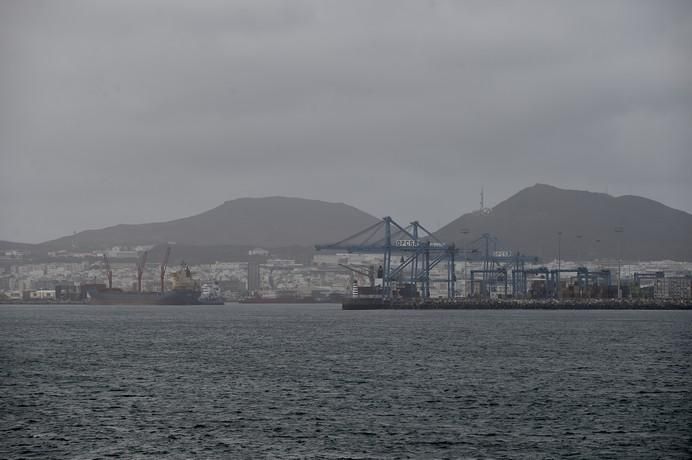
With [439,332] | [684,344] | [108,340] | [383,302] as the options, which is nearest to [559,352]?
[684,344]

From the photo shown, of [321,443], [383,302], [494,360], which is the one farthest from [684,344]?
[383,302]

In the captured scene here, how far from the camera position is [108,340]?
90.4 meters

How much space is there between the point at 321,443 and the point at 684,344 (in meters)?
54.0

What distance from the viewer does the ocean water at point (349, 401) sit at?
33.6m

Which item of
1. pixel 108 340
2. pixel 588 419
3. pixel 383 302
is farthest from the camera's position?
pixel 383 302

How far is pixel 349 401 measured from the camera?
4400 cm

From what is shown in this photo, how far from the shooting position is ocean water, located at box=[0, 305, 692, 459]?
3362 centimetres

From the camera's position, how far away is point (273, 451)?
32.7m

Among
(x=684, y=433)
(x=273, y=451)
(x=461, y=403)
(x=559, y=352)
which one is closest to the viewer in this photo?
(x=273, y=451)

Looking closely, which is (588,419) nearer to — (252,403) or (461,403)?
(461,403)

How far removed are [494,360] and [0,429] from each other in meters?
34.4

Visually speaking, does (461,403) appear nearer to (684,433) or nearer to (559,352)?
(684,433)

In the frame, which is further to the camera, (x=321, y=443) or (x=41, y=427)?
(x=41, y=427)

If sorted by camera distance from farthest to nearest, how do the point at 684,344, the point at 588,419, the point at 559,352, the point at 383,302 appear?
the point at 383,302 → the point at 684,344 → the point at 559,352 → the point at 588,419
